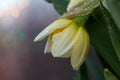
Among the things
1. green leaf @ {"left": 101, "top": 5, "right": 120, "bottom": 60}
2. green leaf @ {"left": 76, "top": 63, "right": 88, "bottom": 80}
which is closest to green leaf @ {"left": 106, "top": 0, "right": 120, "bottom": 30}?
green leaf @ {"left": 101, "top": 5, "right": 120, "bottom": 60}

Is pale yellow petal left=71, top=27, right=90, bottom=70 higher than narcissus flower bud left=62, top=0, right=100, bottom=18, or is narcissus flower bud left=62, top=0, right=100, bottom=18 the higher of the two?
narcissus flower bud left=62, top=0, right=100, bottom=18

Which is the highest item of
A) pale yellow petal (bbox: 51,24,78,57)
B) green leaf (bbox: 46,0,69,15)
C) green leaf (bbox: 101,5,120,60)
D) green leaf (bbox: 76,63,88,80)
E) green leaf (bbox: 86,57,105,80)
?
pale yellow petal (bbox: 51,24,78,57)

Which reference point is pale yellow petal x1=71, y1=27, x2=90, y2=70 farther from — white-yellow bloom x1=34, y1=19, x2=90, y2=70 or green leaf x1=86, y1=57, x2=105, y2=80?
green leaf x1=86, y1=57, x2=105, y2=80

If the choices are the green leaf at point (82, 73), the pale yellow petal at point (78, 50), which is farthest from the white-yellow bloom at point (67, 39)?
the green leaf at point (82, 73)

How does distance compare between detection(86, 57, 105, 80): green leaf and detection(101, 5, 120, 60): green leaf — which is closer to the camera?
detection(101, 5, 120, 60): green leaf

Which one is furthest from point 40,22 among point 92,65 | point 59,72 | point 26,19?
point 92,65

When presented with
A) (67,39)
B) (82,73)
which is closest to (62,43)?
(67,39)
